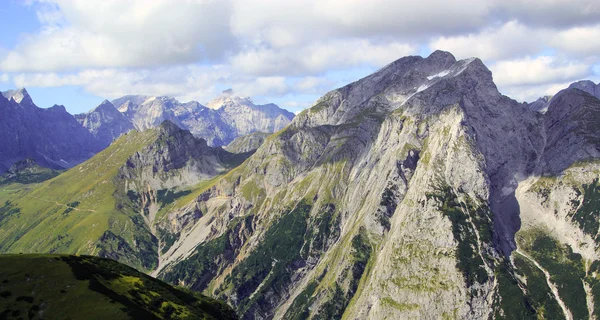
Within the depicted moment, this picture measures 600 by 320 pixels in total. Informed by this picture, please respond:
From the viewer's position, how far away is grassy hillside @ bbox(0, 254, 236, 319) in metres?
131

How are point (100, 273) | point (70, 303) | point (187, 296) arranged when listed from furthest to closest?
1. point (187, 296)
2. point (100, 273)
3. point (70, 303)

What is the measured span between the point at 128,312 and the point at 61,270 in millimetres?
31730

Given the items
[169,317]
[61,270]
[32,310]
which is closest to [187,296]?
[169,317]

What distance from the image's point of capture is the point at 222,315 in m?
189

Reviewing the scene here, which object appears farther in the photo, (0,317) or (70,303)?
(70,303)

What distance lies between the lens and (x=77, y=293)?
456 feet

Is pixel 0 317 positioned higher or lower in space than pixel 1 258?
lower

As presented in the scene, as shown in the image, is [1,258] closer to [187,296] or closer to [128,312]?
[128,312]

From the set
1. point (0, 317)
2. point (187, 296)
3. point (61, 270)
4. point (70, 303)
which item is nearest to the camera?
point (0, 317)

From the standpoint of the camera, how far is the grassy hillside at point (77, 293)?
429 feet

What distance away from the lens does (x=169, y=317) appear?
154 meters

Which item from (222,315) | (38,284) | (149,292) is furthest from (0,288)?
(222,315)

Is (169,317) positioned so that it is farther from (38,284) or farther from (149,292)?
(38,284)

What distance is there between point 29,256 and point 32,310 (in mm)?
30602
